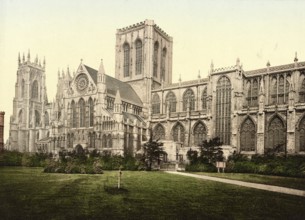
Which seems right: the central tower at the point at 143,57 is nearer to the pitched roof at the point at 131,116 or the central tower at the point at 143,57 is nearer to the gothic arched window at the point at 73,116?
the pitched roof at the point at 131,116

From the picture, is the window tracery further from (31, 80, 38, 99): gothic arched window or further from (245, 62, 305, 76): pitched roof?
(245, 62, 305, 76): pitched roof

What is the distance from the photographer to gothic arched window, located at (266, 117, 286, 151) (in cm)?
3972

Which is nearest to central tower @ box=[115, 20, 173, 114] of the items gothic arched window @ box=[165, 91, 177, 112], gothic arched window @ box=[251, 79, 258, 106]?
gothic arched window @ box=[165, 91, 177, 112]

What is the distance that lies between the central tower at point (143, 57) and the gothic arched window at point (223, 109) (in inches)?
683

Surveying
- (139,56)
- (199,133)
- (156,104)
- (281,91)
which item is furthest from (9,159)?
(139,56)

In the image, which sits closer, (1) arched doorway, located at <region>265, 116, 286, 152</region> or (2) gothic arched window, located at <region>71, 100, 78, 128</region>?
(1) arched doorway, located at <region>265, 116, 286, 152</region>

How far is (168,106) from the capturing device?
52219mm

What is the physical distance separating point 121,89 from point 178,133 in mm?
15108

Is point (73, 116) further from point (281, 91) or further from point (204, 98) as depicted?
point (281, 91)

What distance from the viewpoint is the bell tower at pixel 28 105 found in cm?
7762

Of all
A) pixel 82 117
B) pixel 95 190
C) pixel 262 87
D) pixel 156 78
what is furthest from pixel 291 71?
pixel 95 190

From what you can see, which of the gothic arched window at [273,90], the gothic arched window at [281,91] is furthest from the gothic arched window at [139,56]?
the gothic arched window at [281,91]

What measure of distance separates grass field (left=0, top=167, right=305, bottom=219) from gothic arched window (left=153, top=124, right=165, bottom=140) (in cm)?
3656

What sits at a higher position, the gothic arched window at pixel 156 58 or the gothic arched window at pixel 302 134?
the gothic arched window at pixel 156 58
